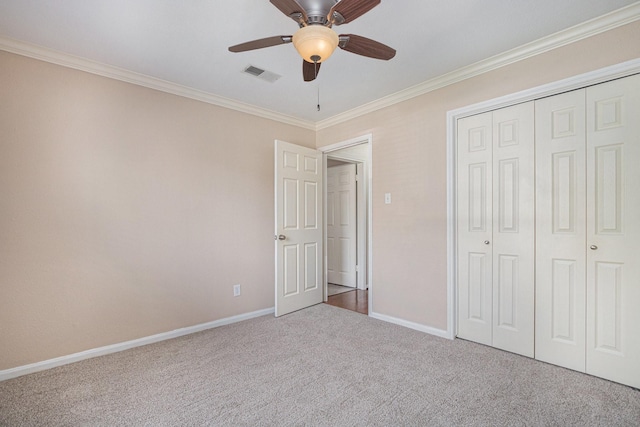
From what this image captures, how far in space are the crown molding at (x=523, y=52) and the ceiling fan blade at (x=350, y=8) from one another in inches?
65.6

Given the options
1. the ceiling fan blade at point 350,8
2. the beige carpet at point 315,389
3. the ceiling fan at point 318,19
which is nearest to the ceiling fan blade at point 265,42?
the ceiling fan at point 318,19

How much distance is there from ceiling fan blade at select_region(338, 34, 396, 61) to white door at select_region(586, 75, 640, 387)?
1599mm

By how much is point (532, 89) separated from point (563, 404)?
2.21 metres

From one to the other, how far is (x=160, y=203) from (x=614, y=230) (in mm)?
3662

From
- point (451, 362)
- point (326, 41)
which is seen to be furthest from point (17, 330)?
point (451, 362)

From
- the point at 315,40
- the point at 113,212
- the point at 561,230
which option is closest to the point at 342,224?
the point at 561,230

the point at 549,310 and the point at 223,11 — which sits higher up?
the point at 223,11

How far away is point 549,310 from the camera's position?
2.34m

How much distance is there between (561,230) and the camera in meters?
2.29

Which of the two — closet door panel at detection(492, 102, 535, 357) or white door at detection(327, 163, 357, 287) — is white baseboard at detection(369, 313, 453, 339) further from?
white door at detection(327, 163, 357, 287)

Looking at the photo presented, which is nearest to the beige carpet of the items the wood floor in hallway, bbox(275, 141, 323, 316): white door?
bbox(275, 141, 323, 316): white door

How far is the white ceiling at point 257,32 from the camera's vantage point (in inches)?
75.1

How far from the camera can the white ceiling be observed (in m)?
1.91

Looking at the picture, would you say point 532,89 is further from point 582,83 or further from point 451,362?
point 451,362
